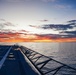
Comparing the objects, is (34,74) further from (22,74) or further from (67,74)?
(67,74)

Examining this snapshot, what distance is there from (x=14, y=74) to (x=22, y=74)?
923mm

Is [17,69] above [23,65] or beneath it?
above

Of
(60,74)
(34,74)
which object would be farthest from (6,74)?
(60,74)

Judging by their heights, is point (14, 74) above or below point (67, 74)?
above

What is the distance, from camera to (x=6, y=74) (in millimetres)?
15242

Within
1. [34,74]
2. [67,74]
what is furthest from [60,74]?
[34,74]

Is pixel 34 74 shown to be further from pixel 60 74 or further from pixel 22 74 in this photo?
pixel 60 74

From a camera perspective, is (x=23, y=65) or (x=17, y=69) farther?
(x=23, y=65)

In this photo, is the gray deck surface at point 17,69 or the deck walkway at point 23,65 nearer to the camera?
the deck walkway at point 23,65

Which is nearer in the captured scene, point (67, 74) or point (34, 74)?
point (34, 74)

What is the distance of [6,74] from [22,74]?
56.5 inches

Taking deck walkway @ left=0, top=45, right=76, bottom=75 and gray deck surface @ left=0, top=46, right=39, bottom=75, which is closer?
deck walkway @ left=0, top=45, right=76, bottom=75

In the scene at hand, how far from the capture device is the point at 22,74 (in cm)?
1498

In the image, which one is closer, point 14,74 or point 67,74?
point 14,74
